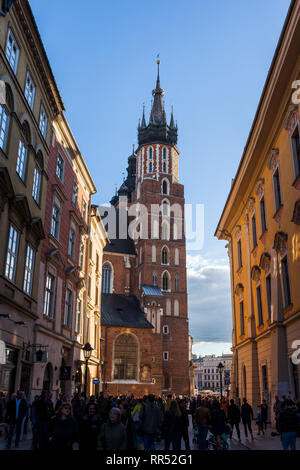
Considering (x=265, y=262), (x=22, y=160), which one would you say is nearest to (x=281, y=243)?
(x=265, y=262)

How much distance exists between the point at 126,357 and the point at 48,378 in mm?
29480

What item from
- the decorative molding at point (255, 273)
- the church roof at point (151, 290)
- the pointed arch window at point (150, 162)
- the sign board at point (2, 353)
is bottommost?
the sign board at point (2, 353)

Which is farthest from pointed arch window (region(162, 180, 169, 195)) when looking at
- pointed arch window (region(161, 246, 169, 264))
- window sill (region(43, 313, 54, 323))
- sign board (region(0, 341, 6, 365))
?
sign board (region(0, 341, 6, 365))

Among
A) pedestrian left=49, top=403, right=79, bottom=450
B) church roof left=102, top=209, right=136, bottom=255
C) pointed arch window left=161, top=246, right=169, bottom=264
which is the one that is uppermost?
church roof left=102, top=209, right=136, bottom=255

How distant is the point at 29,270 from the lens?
17.2 metres

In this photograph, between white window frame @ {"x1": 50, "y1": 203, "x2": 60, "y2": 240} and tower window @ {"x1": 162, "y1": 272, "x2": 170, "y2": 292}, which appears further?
tower window @ {"x1": 162, "y1": 272, "x2": 170, "y2": 292}

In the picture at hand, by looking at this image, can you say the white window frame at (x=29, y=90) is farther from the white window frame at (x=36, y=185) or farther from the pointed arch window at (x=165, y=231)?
the pointed arch window at (x=165, y=231)

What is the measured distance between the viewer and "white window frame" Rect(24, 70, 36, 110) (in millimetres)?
16547

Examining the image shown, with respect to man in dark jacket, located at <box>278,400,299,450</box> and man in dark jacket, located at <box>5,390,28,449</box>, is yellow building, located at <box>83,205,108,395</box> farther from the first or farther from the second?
man in dark jacket, located at <box>278,400,299,450</box>

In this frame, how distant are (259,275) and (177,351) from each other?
37814mm

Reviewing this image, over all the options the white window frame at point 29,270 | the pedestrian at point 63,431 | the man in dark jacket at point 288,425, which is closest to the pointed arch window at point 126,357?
the white window frame at point 29,270

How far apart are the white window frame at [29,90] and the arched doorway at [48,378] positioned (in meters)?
10.8

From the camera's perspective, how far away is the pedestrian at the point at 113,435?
6199mm

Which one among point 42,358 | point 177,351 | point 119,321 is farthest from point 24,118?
point 177,351
